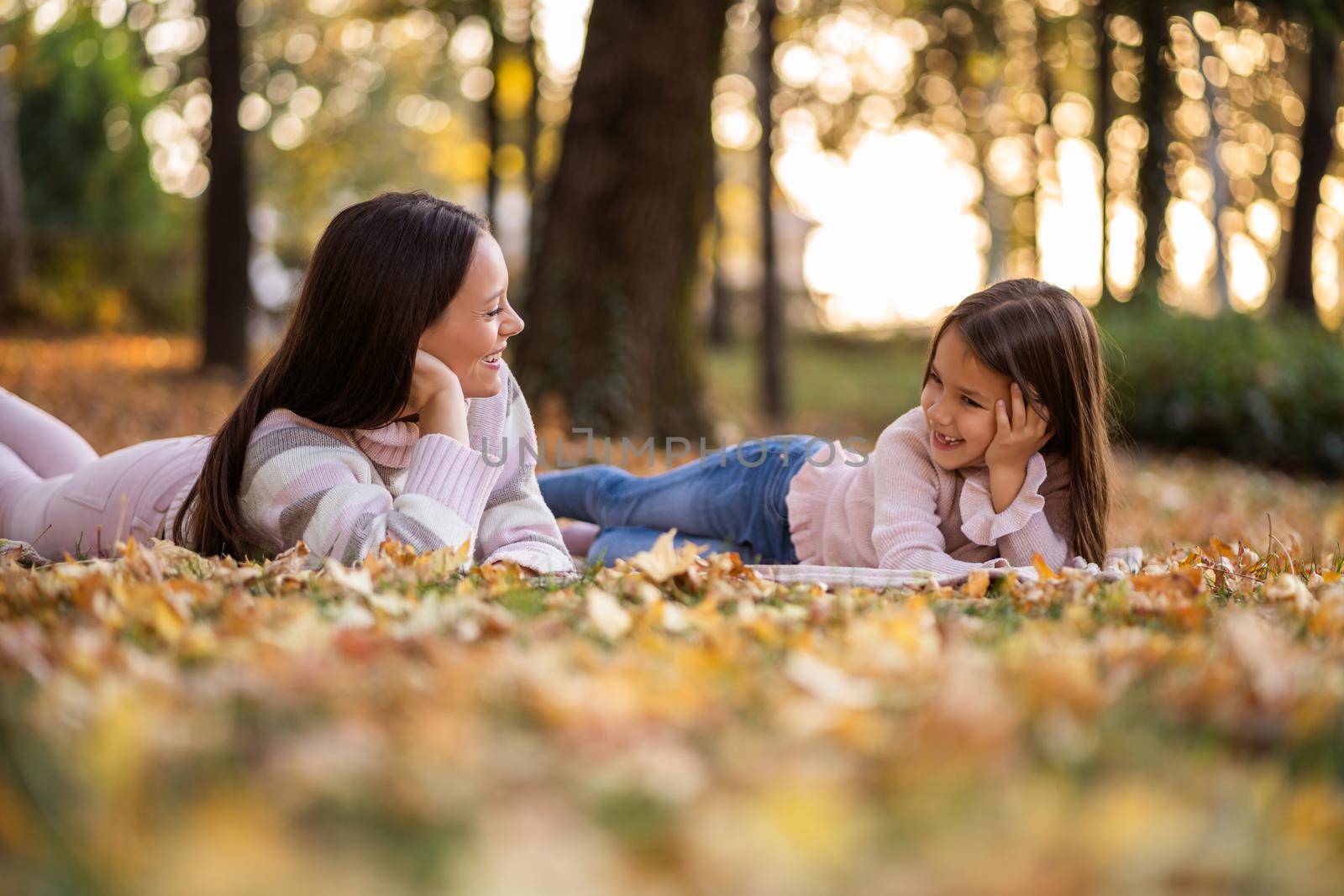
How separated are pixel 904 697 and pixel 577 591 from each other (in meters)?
1.18

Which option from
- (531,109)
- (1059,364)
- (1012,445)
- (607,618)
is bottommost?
(607,618)

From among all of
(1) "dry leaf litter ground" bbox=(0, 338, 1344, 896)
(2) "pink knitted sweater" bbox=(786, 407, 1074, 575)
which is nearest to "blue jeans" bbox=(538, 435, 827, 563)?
(2) "pink knitted sweater" bbox=(786, 407, 1074, 575)

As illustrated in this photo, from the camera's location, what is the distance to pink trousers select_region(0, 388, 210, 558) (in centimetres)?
340

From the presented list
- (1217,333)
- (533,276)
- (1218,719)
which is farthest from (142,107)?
(1218,719)

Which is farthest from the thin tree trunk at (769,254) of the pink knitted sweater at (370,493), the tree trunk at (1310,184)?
the pink knitted sweater at (370,493)

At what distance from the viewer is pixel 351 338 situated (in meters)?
3.06

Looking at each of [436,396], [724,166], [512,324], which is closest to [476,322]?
[512,324]

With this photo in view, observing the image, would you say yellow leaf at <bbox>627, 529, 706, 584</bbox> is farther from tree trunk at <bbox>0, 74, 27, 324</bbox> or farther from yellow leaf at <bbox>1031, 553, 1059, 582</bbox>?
tree trunk at <bbox>0, 74, 27, 324</bbox>

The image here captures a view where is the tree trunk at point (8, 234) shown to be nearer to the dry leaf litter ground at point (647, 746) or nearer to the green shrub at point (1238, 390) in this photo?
the green shrub at point (1238, 390)

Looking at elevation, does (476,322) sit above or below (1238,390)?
above

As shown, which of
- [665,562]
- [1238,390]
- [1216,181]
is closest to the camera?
[665,562]

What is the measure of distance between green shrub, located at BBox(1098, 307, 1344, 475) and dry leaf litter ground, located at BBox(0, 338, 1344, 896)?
25.4 ft

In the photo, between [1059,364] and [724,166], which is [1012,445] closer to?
[1059,364]

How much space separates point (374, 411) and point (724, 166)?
2476 cm
